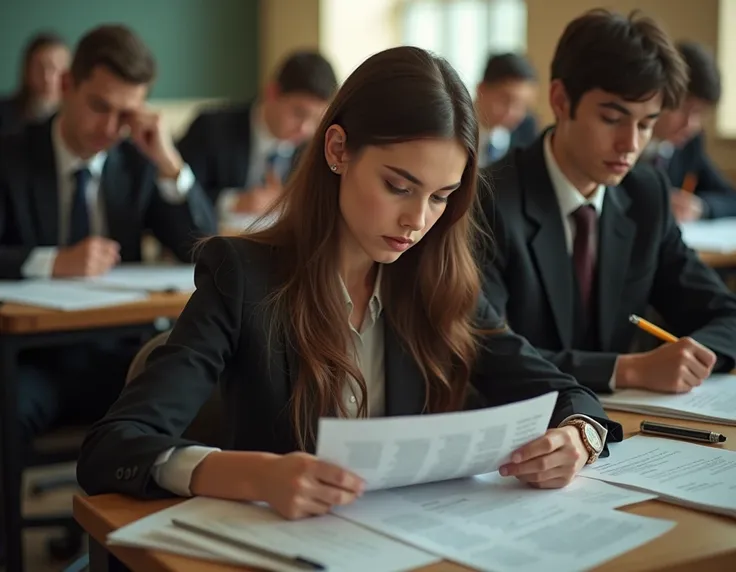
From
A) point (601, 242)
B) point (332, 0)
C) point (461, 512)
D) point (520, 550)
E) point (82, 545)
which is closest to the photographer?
point (520, 550)

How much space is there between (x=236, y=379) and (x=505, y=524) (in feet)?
1.84

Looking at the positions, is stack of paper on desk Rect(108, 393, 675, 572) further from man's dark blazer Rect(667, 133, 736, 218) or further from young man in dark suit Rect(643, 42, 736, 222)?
man's dark blazer Rect(667, 133, 736, 218)

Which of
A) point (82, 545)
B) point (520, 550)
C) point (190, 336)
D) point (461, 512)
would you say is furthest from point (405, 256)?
point (82, 545)

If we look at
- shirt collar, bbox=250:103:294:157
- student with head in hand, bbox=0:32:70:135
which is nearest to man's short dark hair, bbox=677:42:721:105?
shirt collar, bbox=250:103:294:157

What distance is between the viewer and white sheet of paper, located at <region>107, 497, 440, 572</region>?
112cm

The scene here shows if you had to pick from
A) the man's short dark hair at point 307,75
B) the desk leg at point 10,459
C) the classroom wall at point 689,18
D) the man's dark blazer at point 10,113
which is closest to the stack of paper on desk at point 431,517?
the desk leg at point 10,459

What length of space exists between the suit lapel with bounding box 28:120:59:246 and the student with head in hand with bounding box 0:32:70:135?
2.85 metres

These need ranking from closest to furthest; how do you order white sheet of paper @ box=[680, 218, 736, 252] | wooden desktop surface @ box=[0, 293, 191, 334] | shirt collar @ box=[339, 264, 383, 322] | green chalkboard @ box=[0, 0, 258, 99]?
shirt collar @ box=[339, 264, 383, 322]
wooden desktop surface @ box=[0, 293, 191, 334]
white sheet of paper @ box=[680, 218, 736, 252]
green chalkboard @ box=[0, 0, 258, 99]

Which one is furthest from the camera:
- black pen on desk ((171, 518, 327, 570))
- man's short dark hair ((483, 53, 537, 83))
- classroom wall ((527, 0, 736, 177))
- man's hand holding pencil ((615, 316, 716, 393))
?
classroom wall ((527, 0, 736, 177))

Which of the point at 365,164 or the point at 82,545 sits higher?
the point at 365,164

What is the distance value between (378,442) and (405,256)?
0.60 metres

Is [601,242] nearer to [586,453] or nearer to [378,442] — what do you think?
[586,453]

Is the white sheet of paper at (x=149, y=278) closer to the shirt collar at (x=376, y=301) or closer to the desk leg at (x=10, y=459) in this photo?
the desk leg at (x=10, y=459)

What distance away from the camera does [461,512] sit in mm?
1277
